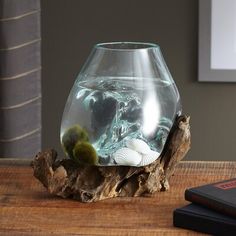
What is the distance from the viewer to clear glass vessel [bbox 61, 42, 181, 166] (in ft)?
4.11

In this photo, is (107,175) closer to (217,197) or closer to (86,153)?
(86,153)

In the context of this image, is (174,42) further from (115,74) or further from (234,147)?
(115,74)

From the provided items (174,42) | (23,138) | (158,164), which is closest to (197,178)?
(158,164)

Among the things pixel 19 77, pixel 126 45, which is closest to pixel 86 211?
pixel 126 45

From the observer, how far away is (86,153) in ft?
4.11


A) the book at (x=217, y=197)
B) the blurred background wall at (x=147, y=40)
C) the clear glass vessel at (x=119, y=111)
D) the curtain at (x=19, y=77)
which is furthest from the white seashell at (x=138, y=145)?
the blurred background wall at (x=147, y=40)

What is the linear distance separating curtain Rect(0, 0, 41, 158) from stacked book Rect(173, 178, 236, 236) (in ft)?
3.28

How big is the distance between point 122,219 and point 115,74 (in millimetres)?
241

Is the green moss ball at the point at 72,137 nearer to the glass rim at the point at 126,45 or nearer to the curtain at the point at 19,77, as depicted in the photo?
the glass rim at the point at 126,45

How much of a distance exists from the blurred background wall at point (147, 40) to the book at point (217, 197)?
1541mm

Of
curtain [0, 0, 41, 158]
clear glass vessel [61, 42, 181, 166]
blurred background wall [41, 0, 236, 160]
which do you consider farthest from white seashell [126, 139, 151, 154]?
blurred background wall [41, 0, 236, 160]

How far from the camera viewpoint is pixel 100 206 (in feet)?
4.15

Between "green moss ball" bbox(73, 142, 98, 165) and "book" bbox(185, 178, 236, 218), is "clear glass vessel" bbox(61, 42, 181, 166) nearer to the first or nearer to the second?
"green moss ball" bbox(73, 142, 98, 165)

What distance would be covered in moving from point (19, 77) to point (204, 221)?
1.09 meters
